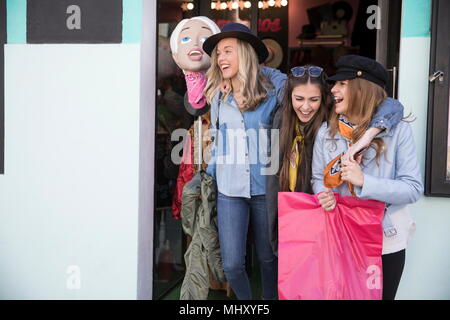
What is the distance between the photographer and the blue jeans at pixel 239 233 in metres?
2.75

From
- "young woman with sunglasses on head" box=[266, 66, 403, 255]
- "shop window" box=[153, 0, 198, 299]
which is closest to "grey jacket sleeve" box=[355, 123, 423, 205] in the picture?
"young woman with sunglasses on head" box=[266, 66, 403, 255]

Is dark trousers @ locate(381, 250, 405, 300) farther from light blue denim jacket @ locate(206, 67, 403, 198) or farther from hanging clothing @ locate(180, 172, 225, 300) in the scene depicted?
hanging clothing @ locate(180, 172, 225, 300)

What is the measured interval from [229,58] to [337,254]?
131 centimetres

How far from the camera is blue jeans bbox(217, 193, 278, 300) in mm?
2750

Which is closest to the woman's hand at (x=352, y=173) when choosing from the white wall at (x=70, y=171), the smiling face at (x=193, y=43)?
the smiling face at (x=193, y=43)

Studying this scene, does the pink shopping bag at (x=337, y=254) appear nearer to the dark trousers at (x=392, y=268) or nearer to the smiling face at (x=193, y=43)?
the dark trousers at (x=392, y=268)

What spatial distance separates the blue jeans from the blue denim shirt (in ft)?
0.24

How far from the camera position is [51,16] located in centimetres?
303

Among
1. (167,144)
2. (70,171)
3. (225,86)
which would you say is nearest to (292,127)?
(225,86)

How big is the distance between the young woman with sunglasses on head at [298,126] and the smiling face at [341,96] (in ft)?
0.49

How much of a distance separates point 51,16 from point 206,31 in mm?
1065
